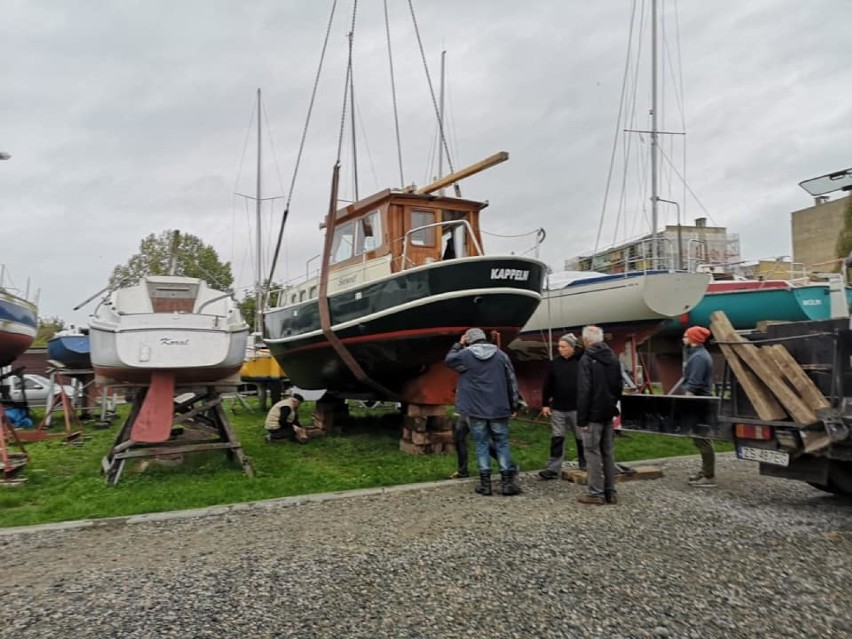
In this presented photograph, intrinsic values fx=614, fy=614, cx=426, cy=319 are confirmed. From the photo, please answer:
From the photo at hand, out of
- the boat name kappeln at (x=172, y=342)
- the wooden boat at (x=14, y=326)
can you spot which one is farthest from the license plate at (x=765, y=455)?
the wooden boat at (x=14, y=326)

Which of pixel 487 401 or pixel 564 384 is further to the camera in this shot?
pixel 564 384

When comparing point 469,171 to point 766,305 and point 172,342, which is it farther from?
point 766,305

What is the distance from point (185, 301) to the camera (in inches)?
391

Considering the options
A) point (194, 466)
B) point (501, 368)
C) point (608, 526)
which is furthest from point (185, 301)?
point (608, 526)

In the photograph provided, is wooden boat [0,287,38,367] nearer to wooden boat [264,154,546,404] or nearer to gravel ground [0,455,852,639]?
wooden boat [264,154,546,404]

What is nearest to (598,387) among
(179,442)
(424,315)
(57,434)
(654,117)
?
(424,315)

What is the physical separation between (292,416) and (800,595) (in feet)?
25.5

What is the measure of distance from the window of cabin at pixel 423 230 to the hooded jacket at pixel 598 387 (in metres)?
4.06

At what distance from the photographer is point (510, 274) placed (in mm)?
8086

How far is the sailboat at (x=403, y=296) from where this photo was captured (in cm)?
802

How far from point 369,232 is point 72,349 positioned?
845 cm

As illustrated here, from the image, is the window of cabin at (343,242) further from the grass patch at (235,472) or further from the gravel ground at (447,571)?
the gravel ground at (447,571)

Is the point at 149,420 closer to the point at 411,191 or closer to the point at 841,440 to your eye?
the point at 411,191

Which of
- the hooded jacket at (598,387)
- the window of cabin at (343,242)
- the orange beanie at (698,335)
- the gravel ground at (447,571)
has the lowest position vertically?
the gravel ground at (447,571)
